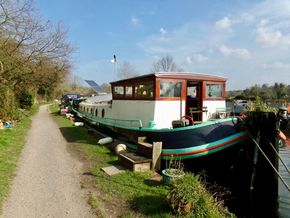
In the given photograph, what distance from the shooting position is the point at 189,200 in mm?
4508

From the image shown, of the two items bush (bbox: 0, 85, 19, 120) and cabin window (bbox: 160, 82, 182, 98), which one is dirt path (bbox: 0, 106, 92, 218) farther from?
bush (bbox: 0, 85, 19, 120)

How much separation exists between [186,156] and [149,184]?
1501 millimetres

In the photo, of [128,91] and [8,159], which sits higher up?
[128,91]

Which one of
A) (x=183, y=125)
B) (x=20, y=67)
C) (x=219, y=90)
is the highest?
(x=20, y=67)

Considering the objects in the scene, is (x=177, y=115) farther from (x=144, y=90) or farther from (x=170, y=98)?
(x=144, y=90)

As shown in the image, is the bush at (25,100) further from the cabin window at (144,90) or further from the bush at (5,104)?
the cabin window at (144,90)

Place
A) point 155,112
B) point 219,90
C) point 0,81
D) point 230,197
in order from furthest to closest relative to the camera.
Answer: point 0,81
point 219,90
point 155,112
point 230,197

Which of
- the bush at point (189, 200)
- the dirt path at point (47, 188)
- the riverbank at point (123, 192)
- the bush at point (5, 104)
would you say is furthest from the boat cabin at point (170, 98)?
the bush at point (5, 104)

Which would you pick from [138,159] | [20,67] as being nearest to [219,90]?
[138,159]

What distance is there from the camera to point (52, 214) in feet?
15.7

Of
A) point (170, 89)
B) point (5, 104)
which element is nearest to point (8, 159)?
point (170, 89)

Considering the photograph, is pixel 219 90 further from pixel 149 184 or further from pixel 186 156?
pixel 149 184

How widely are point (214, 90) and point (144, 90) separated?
8.27ft

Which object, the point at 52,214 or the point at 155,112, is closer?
the point at 52,214
